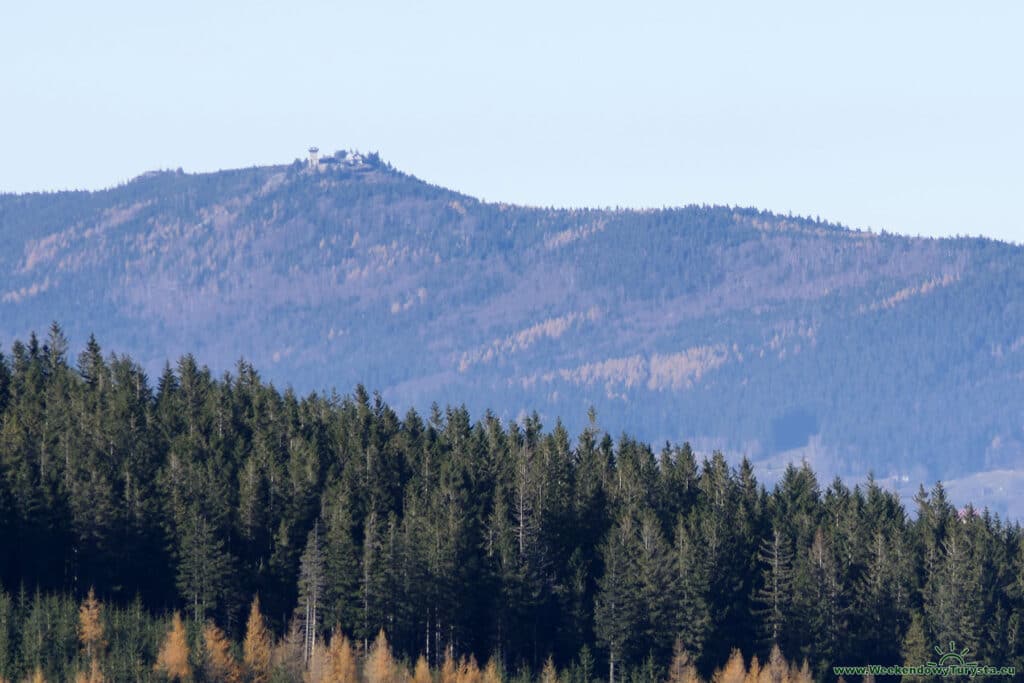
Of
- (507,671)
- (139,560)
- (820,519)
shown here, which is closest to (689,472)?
(820,519)

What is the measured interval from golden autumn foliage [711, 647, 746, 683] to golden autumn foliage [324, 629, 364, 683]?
74.9 feet

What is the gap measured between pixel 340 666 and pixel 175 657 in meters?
9.33

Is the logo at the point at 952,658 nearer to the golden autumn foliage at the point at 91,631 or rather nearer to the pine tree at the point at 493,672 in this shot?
the pine tree at the point at 493,672

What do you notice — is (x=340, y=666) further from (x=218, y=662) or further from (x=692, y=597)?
(x=692, y=597)

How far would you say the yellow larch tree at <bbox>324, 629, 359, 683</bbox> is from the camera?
122m

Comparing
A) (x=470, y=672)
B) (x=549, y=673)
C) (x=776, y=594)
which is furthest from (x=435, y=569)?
(x=776, y=594)

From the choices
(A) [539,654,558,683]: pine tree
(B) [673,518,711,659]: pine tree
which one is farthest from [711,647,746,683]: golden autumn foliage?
(A) [539,654,558,683]: pine tree

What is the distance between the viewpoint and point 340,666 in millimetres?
123250

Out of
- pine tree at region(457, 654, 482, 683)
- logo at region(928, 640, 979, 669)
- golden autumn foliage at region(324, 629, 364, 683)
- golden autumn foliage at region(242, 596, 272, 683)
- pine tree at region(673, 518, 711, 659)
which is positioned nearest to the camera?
golden autumn foliage at region(324, 629, 364, 683)

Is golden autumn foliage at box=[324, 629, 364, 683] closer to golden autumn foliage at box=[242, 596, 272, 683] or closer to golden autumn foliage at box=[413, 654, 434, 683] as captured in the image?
golden autumn foliage at box=[413, 654, 434, 683]

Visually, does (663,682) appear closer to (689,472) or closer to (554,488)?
(554,488)

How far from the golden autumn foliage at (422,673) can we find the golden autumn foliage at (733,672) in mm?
18287

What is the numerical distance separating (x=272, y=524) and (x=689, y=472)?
112ft

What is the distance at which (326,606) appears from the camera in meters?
132
